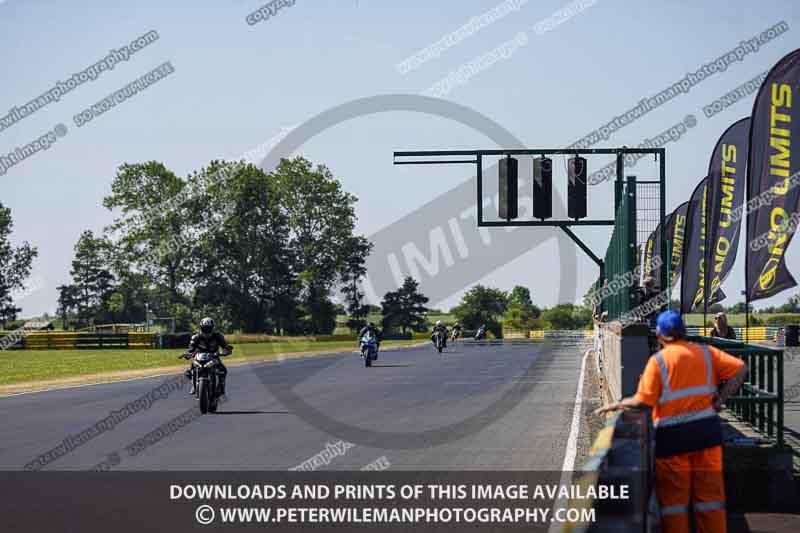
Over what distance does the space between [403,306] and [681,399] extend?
14184cm

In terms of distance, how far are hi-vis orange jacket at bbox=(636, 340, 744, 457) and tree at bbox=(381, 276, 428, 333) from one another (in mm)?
138960

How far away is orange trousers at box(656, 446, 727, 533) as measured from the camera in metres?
7.36

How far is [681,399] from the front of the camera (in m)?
7.61

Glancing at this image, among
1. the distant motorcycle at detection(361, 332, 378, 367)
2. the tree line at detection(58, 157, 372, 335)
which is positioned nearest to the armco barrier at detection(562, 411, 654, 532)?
the distant motorcycle at detection(361, 332, 378, 367)

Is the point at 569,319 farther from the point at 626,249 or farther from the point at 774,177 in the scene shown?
the point at 626,249

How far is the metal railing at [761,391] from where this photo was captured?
404 inches

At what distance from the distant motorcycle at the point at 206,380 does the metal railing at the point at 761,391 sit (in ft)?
29.2

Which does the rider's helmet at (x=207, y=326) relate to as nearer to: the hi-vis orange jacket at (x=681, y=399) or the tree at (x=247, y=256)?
the hi-vis orange jacket at (x=681, y=399)

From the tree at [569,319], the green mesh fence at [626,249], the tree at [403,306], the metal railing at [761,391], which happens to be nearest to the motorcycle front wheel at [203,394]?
the green mesh fence at [626,249]

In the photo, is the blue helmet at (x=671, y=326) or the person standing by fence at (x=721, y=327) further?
the person standing by fence at (x=721, y=327)

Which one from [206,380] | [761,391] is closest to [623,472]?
[761,391]

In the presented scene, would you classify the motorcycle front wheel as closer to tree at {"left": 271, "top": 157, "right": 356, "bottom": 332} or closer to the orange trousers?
the orange trousers

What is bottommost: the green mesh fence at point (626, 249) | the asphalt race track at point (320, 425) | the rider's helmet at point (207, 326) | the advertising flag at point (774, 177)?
the asphalt race track at point (320, 425)

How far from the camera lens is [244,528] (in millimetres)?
8672
